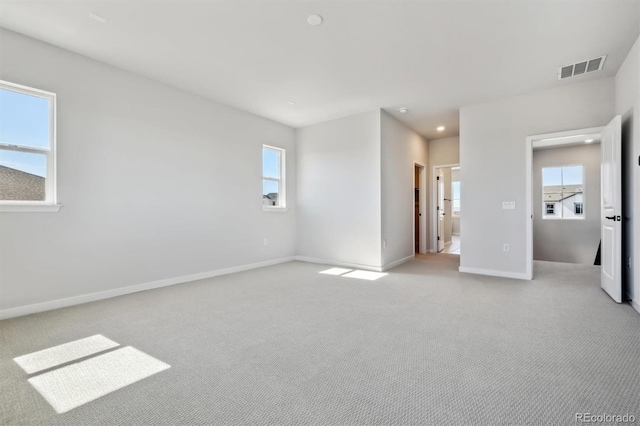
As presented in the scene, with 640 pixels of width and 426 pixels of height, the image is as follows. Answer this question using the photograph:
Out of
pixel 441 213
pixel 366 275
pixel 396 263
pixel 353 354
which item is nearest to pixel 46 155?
pixel 353 354

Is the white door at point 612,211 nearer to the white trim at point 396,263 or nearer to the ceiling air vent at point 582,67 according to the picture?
the ceiling air vent at point 582,67

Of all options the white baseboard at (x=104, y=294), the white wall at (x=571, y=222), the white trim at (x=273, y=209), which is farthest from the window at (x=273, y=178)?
the white wall at (x=571, y=222)

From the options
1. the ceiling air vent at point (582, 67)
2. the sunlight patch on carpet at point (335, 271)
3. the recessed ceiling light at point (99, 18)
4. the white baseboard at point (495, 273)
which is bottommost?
the sunlight patch on carpet at point (335, 271)

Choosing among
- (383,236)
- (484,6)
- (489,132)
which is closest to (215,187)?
(383,236)

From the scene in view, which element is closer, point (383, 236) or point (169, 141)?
point (169, 141)

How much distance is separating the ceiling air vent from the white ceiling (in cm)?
10

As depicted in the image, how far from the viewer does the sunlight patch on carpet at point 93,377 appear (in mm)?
1622

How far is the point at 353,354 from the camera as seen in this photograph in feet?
6.84

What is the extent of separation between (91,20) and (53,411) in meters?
3.21

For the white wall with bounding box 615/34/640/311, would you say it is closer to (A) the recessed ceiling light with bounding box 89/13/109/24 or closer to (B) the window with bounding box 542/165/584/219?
(B) the window with bounding box 542/165/584/219

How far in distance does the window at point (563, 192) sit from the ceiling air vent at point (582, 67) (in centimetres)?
386

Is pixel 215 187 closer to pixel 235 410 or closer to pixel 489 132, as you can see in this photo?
pixel 235 410

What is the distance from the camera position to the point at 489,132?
4.68 meters

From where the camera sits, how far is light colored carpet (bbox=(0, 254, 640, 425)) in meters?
1.50
